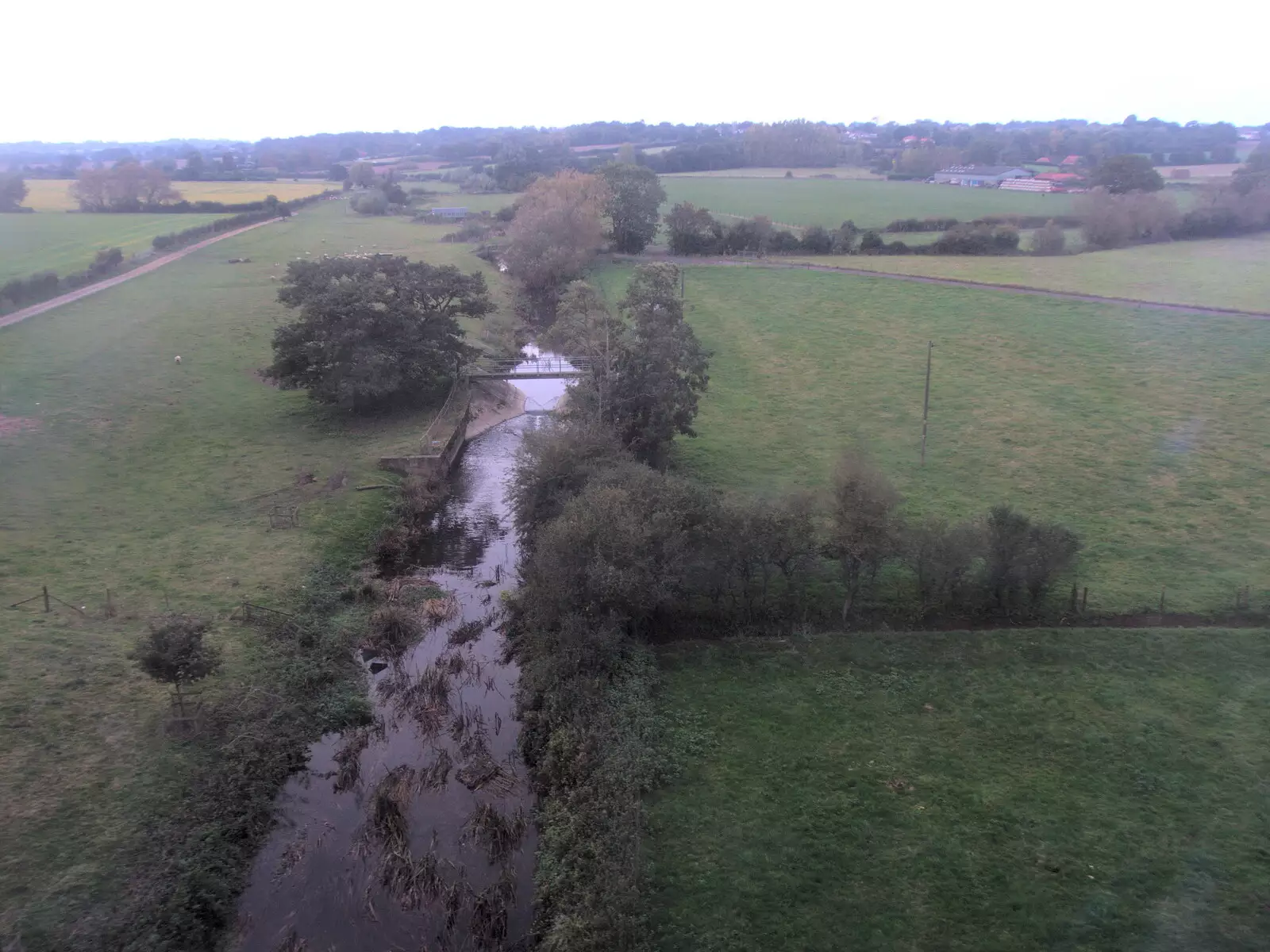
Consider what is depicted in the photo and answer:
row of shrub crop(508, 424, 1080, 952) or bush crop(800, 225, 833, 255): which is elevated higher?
bush crop(800, 225, 833, 255)

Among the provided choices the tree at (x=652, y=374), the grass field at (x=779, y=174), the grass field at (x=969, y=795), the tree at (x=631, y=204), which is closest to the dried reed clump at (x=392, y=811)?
the grass field at (x=969, y=795)

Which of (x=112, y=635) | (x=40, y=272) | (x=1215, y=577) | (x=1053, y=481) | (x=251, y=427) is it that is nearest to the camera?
(x=112, y=635)

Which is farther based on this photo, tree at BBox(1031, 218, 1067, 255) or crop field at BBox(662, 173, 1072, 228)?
crop field at BBox(662, 173, 1072, 228)

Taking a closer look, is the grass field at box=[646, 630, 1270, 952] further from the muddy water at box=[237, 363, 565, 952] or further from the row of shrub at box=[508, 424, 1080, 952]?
the muddy water at box=[237, 363, 565, 952]

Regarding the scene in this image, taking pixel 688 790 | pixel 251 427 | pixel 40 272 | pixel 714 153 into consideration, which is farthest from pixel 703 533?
pixel 714 153

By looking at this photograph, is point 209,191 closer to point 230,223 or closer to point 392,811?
point 230,223

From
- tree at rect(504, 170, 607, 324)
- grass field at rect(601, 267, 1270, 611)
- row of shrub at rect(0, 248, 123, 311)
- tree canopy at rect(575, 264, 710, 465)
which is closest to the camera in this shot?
grass field at rect(601, 267, 1270, 611)

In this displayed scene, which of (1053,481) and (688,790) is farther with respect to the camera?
(1053,481)

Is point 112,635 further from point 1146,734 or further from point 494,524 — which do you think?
point 1146,734

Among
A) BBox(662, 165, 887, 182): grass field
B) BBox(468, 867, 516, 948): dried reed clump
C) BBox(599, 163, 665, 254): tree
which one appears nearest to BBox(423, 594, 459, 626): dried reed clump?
BBox(468, 867, 516, 948): dried reed clump
